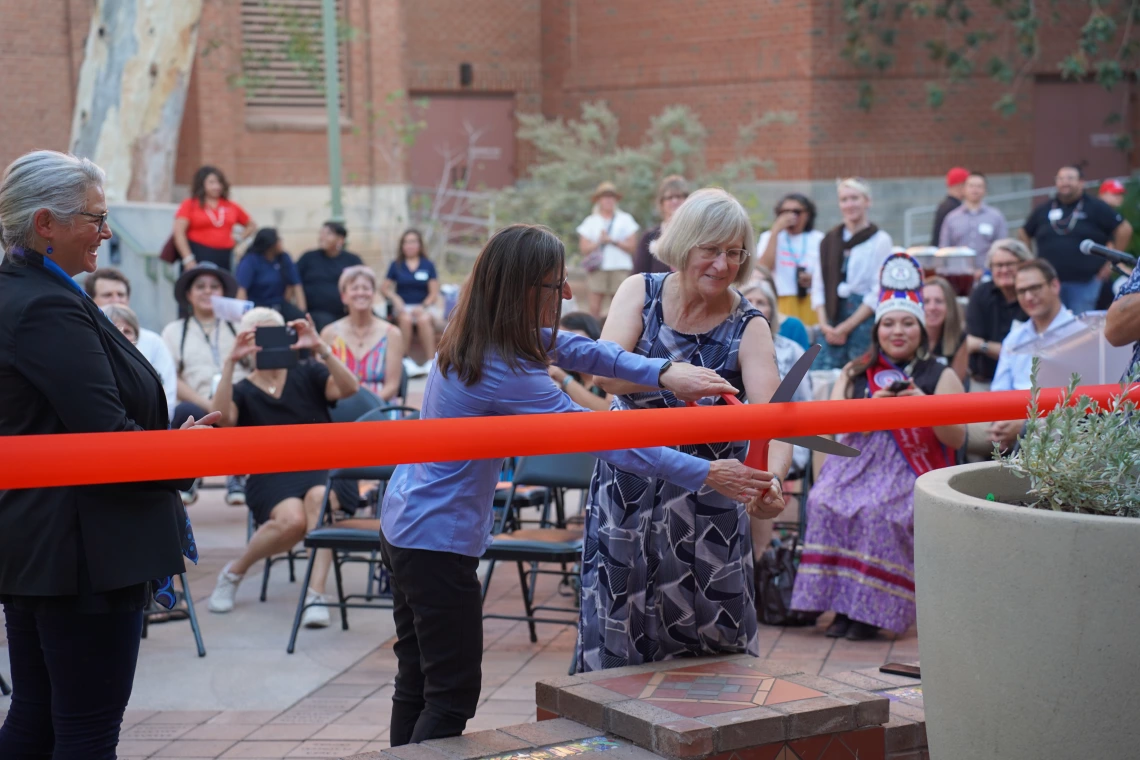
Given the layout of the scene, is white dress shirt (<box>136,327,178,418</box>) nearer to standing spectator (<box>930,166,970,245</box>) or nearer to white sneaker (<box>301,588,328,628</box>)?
white sneaker (<box>301,588,328,628</box>)

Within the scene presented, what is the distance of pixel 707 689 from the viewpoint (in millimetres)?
3387

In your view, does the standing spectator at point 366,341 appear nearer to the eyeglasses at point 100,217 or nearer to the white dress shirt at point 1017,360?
the white dress shirt at point 1017,360

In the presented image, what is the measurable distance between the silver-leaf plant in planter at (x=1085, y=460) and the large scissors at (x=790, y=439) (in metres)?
0.69

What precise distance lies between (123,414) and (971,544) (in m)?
1.79

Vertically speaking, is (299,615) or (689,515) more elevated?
(689,515)

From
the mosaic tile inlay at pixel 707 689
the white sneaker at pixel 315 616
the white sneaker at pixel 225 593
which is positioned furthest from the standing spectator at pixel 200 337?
the mosaic tile inlay at pixel 707 689

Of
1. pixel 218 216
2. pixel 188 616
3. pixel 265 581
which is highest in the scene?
pixel 218 216

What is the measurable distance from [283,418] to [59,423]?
3923mm

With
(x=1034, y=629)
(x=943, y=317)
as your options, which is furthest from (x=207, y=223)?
(x=1034, y=629)

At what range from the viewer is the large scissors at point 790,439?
3.35 metres

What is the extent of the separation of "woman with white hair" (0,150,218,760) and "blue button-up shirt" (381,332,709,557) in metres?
0.58

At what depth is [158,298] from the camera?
13.5 metres

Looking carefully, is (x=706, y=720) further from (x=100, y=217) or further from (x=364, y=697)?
(x=364, y=697)

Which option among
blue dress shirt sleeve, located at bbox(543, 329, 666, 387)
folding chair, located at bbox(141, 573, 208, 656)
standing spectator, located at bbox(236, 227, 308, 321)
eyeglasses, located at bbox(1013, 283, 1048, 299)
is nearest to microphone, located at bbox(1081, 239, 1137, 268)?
eyeglasses, located at bbox(1013, 283, 1048, 299)
